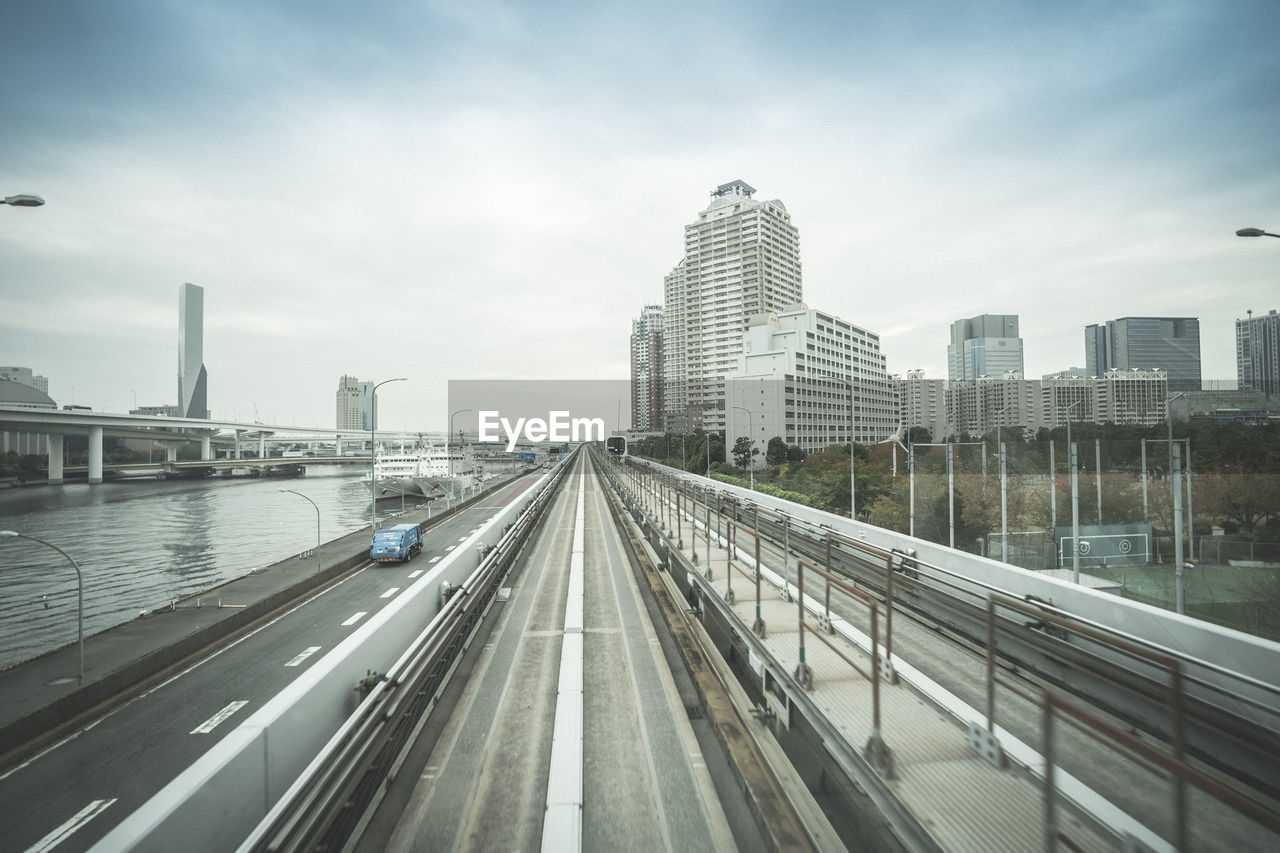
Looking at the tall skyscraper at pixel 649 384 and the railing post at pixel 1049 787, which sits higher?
the tall skyscraper at pixel 649 384

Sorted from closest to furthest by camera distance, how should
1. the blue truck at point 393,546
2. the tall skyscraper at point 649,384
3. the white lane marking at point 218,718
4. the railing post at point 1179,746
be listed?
1. the railing post at point 1179,746
2. the white lane marking at point 218,718
3. the blue truck at point 393,546
4. the tall skyscraper at point 649,384

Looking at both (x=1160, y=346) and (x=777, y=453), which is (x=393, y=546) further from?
(x=1160, y=346)

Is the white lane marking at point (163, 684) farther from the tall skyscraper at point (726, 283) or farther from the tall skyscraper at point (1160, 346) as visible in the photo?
the tall skyscraper at point (1160, 346)

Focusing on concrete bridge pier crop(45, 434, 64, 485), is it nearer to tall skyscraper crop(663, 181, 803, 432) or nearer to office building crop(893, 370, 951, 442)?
tall skyscraper crop(663, 181, 803, 432)

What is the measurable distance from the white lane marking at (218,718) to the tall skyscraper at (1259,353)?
87.5 m

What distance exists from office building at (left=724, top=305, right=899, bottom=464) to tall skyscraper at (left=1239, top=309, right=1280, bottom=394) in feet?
140

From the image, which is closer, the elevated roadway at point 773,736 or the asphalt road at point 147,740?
the elevated roadway at point 773,736

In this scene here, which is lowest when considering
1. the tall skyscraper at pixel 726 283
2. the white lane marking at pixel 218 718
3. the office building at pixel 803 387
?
the white lane marking at pixel 218 718

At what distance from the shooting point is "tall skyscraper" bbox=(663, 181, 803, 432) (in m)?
105

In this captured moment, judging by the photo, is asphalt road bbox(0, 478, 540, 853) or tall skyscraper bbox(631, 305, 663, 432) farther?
tall skyscraper bbox(631, 305, 663, 432)

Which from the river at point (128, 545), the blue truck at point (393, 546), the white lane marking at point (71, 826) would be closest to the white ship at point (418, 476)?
the river at point (128, 545)

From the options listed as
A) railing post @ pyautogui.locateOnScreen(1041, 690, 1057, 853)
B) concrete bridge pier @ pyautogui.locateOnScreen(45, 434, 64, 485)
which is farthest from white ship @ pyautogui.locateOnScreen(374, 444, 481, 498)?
railing post @ pyautogui.locateOnScreen(1041, 690, 1057, 853)

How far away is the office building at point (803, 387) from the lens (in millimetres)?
74375

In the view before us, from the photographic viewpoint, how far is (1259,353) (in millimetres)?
58812
